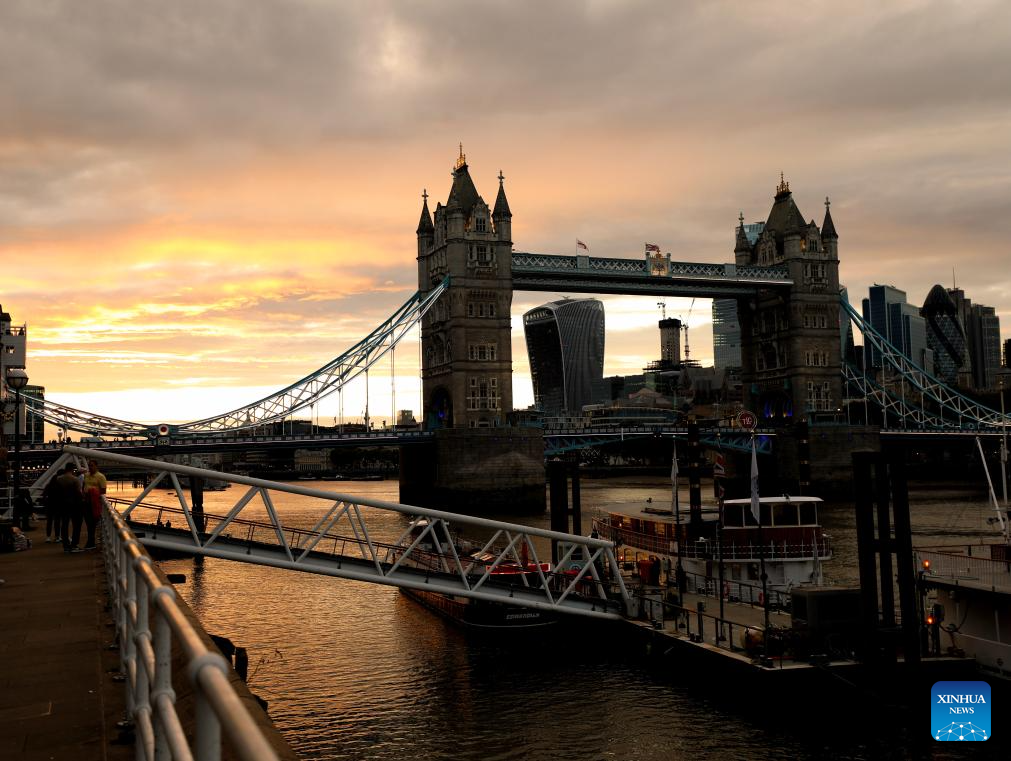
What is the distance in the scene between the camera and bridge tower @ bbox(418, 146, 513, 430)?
96812mm

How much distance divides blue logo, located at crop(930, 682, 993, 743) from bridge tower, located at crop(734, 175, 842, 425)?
89057mm

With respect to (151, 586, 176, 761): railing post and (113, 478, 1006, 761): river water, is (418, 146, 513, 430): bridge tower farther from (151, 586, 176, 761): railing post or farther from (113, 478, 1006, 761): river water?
(151, 586, 176, 761): railing post

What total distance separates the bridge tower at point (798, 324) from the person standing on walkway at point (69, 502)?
10214cm

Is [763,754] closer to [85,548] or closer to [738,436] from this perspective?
[85,548]

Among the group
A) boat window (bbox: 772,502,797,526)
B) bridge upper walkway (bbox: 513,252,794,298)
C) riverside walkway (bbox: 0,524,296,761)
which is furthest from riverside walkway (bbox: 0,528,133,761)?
bridge upper walkway (bbox: 513,252,794,298)

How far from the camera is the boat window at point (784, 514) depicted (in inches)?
1401

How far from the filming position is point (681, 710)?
87.1 ft

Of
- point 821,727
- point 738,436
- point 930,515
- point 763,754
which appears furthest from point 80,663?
point 738,436

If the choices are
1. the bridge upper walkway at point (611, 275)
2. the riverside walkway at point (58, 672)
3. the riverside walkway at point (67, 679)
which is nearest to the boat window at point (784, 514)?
the riverside walkway at point (58, 672)

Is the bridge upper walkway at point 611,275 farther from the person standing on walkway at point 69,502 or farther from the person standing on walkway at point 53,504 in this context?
the person standing on walkway at point 69,502

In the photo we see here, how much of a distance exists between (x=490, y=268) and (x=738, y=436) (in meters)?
34.7

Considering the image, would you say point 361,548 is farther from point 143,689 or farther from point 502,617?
point 143,689

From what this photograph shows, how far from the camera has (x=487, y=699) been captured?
27828 millimetres

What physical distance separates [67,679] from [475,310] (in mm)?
89493
